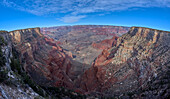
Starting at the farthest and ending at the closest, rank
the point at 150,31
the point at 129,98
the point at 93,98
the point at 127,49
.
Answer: the point at 127,49, the point at 150,31, the point at 93,98, the point at 129,98

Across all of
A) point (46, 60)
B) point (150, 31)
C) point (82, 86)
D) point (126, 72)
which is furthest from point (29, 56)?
point (150, 31)

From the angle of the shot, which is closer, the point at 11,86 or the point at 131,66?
the point at 11,86

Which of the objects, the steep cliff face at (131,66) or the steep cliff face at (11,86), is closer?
the steep cliff face at (11,86)

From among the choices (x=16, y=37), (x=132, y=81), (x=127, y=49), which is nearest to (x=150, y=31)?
(x=127, y=49)

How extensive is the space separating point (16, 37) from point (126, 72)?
3697 centimetres

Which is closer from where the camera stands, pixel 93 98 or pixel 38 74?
pixel 93 98

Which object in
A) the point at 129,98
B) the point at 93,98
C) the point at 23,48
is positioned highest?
the point at 23,48

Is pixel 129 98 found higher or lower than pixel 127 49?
lower

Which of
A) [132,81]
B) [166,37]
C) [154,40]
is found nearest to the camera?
[132,81]

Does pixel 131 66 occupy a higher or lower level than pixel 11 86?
lower

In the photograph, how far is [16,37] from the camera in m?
37.8

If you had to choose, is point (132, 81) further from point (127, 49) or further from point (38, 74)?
point (38, 74)

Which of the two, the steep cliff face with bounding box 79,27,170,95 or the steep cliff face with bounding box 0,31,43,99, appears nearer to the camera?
the steep cliff face with bounding box 0,31,43,99

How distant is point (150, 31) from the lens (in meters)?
36.1
